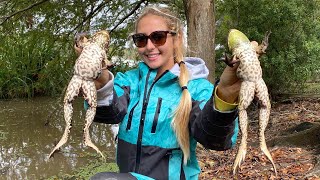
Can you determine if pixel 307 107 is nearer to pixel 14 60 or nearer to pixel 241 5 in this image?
pixel 241 5

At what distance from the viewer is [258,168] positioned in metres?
5.00

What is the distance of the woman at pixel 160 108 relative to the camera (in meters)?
2.20

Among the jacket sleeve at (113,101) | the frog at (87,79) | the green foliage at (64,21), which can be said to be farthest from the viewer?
the green foliage at (64,21)

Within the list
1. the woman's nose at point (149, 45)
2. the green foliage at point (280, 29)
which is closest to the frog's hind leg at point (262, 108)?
the woman's nose at point (149, 45)

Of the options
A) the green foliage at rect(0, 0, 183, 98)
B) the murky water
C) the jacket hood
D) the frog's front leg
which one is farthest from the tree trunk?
the frog's front leg

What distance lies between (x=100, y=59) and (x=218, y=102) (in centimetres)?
53

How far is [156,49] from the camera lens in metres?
2.37

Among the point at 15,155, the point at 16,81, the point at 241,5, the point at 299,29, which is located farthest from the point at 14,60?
the point at 299,29

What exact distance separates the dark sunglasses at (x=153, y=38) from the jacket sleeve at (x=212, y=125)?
381 mm

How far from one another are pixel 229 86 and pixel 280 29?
25.3ft

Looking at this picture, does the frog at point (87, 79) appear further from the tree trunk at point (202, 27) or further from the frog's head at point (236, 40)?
the tree trunk at point (202, 27)

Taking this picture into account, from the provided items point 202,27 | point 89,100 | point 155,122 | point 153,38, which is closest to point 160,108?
point 155,122

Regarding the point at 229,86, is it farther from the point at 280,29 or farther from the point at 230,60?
the point at 280,29

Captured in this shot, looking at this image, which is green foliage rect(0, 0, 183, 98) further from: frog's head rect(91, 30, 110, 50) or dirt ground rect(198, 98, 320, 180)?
frog's head rect(91, 30, 110, 50)
